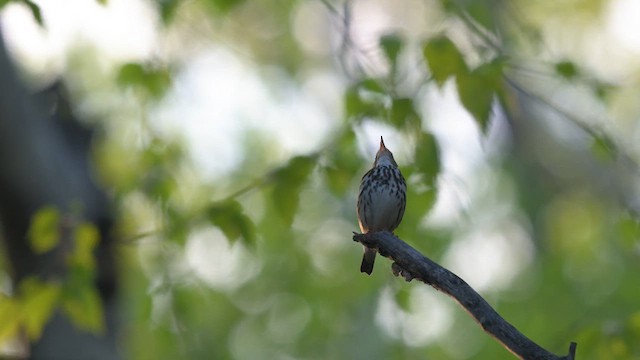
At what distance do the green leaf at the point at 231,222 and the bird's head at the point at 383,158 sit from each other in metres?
0.96

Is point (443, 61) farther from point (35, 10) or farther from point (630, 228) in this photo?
point (35, 10)

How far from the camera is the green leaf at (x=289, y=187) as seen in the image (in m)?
4.98

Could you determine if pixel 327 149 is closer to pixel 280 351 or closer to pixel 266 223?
pixel 266 223

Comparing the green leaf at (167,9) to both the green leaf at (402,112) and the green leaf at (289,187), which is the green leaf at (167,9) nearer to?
the green leaf at (289,187)

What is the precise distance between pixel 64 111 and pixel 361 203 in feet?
10.6

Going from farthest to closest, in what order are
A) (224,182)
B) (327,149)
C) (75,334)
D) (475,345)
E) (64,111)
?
(224,182), (475,345), (64,111), (75,334), (327,149)

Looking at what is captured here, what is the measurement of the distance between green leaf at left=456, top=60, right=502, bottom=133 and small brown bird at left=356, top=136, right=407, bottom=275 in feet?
3.60

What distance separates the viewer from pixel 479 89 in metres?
4.22

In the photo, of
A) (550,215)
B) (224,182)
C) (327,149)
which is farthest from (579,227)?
(327,149)

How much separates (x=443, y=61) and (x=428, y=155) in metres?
0.63

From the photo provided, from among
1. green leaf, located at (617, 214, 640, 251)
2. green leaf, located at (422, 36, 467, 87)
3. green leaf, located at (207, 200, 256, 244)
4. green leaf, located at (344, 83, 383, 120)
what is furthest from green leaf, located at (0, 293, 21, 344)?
green leaf, located at (617, 214, 640, 251)

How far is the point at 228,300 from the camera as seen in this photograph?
17.8 metres

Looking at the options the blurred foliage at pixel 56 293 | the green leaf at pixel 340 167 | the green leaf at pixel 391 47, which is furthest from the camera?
the green leaf at pixel 340 167

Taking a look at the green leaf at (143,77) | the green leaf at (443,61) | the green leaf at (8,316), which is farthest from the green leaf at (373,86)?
the green leaf at (8,316)
